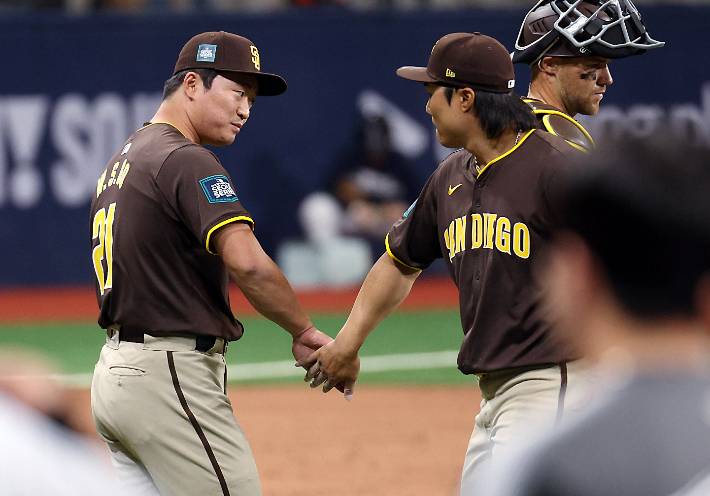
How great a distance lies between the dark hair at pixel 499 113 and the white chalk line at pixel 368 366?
5.95 meters

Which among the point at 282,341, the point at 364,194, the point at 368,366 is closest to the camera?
the point at 368,366

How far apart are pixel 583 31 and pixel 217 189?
1.62 m

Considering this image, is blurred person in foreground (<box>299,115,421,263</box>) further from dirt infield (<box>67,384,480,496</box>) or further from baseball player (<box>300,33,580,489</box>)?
baseball player (<box>300,33,580,489</box>)

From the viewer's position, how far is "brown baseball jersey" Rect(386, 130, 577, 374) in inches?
136

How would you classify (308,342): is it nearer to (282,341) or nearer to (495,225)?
(495,225)

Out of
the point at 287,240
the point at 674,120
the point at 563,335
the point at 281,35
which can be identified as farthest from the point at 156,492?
the point at 281,35

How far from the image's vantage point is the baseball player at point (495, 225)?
346 centimetres

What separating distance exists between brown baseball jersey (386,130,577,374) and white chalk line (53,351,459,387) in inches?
229

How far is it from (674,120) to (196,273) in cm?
224

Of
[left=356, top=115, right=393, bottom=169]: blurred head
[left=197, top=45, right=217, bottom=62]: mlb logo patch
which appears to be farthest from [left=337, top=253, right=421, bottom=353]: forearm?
[left=356, top=115, right=393, bottom=169]: blurred head

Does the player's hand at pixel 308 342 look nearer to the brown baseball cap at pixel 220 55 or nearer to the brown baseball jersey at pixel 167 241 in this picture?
the brown baseball jersey at pixel 167 241

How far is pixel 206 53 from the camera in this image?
398 cm

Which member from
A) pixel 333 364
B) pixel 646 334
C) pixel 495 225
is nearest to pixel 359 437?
pixel 333 364

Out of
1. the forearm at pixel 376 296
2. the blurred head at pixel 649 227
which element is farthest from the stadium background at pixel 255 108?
the blurred head at pixel 649 227
